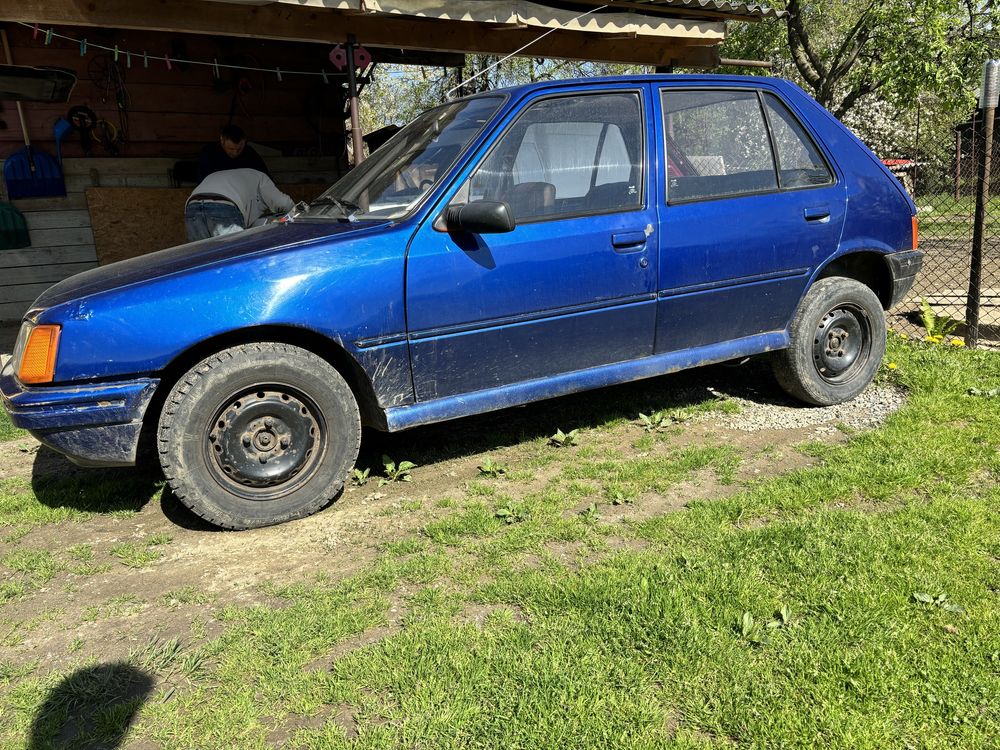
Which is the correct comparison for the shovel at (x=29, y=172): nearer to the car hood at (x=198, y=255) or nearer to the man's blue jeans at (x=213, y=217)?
the man's blue jeans at (x=213, y=217)

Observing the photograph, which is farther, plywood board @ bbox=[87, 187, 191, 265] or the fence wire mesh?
Result: plywood board @ bbox=[87, 187, 191, 265]

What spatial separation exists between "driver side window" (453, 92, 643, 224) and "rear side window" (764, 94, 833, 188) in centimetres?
93

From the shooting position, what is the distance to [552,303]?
366 centimetres

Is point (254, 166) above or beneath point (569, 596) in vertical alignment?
above

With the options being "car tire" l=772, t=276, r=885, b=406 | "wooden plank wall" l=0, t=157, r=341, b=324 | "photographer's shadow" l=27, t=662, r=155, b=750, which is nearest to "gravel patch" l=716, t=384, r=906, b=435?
Answer: "car tire" l=772, t=276, r=885, b=406

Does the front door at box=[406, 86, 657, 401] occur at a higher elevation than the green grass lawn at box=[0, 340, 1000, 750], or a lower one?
higher

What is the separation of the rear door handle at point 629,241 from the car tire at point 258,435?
4.90ft

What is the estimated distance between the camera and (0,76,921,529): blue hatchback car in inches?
124

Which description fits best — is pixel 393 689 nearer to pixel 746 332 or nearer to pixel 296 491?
pixel 296 491

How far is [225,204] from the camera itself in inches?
245

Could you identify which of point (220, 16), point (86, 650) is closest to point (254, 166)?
point (220, 16)

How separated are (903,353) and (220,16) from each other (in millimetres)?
5663

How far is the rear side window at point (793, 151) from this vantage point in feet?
14.1

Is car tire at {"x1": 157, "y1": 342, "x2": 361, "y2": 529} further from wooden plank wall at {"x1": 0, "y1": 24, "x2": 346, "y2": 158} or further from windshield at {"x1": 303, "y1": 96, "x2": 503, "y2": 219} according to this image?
wooden plank wall at {"x1": 0, "y1": 24, "x2": 346, "y2": 158}
